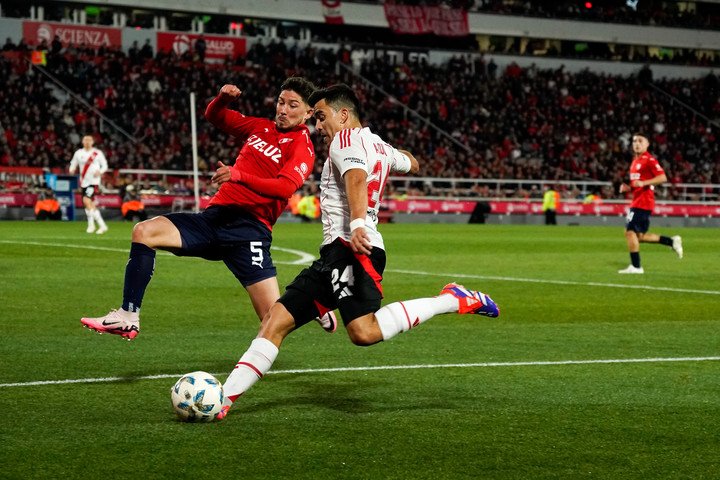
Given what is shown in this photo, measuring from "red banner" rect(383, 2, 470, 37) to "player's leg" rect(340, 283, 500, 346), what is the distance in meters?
53.8

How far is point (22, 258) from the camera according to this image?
19.4 m

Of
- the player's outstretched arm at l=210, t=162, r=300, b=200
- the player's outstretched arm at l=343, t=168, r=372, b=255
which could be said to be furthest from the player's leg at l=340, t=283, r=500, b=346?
the player's outstretched arm at l=210, t=162, r=300, b=200

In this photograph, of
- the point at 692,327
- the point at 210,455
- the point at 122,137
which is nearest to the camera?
the point at 210,455

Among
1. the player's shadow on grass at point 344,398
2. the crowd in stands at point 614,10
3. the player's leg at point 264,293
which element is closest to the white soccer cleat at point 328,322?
the player's shadow on grass at point 344,398

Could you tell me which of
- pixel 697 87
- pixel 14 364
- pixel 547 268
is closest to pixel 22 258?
pixel 547 268

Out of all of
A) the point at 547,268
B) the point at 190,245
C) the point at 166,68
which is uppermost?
the point at 166,68

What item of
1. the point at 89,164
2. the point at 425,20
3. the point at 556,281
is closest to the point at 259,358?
the point at 556,281

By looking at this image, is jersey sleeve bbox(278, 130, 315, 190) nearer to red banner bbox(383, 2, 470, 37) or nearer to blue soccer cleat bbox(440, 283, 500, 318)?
blue soccer cleat bbox(440, 283, 500, 318)

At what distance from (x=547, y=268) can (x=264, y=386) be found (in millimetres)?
12891

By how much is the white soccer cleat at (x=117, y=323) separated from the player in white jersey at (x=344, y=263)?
4.56 ft

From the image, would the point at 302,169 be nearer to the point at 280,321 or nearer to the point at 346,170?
the point at 346,170

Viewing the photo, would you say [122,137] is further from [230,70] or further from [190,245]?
[190,245]

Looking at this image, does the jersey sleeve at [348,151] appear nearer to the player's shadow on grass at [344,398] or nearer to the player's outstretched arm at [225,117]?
the player's shadow on grass at [344,398]

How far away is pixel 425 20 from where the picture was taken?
60156mm
